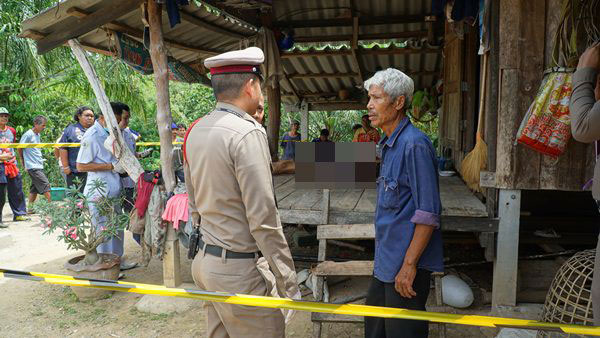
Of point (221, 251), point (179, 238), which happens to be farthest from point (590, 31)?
point (179, 238)

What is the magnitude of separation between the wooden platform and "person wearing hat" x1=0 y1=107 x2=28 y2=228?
5.94 metres

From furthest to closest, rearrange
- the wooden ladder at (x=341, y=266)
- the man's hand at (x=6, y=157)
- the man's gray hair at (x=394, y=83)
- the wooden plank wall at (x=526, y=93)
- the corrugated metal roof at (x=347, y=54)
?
the man's hand at (x=6, y=157)
the corrugated metal roof at (x=347, y=54)
the wooden ladder at (x=341, y=266)
the wooden plank wall at (x=526, y=93)
the man's gray hair at (x=394, y=83)

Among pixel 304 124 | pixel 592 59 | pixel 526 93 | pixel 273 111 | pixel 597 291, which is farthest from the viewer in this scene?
pixel 304 124

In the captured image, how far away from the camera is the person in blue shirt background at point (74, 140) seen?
6895 mm

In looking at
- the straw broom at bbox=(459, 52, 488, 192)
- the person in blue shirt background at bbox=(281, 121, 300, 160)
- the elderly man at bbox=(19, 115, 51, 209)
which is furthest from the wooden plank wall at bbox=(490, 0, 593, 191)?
the elderly man at bbox=(19, 115, 51, 209)

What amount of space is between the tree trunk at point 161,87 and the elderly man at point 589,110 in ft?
11.8

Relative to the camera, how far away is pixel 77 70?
12.3 metres

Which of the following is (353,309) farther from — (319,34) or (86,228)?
(319,34)

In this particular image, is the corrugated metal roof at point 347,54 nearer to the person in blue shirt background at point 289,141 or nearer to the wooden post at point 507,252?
the person in blue shirt background at point 289,141

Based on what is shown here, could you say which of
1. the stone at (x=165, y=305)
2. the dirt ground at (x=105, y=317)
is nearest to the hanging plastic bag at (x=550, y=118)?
the dirt ground at (x=105, y=317)

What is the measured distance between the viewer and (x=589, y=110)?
6.23ft

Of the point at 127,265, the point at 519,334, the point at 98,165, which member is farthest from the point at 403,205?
the point at 127,265

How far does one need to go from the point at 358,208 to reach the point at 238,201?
218 cm

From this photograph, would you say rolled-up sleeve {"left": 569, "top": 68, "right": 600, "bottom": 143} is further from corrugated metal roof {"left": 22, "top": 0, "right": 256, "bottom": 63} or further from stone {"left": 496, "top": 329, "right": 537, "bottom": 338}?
corrugated metal roof {"left": 22, "top": 0, "right": 256, "bottom": 63}
